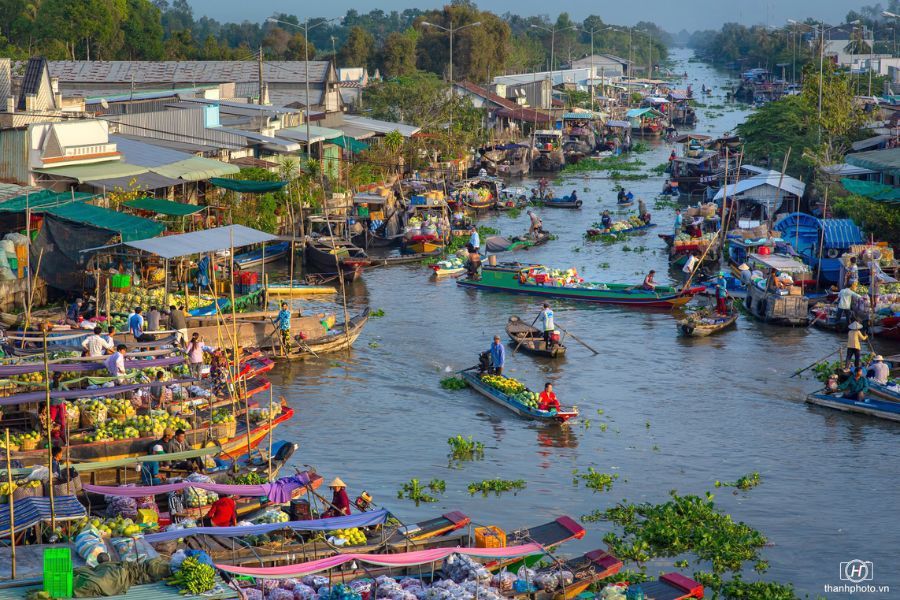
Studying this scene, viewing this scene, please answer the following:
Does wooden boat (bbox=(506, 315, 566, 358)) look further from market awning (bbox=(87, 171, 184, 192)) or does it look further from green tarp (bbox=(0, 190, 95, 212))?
green tarp (bbox=(0, 190, 95, 212))

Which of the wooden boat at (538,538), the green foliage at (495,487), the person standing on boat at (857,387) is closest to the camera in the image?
the wooden boat at (538,538)

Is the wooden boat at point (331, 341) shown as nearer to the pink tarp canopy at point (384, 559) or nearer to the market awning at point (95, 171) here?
the market awning at point (95, 171)

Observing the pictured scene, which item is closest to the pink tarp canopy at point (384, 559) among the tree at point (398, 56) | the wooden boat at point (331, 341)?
the wooden boat at point (331, 341)

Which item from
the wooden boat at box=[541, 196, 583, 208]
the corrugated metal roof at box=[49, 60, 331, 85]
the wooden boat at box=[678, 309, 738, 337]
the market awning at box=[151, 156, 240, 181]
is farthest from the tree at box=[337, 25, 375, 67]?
the wooden boat at box=[678, 309, 738, 337]

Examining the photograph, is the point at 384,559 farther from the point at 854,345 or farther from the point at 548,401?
the point at 854,345

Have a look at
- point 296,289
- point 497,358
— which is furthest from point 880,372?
point 296,289
